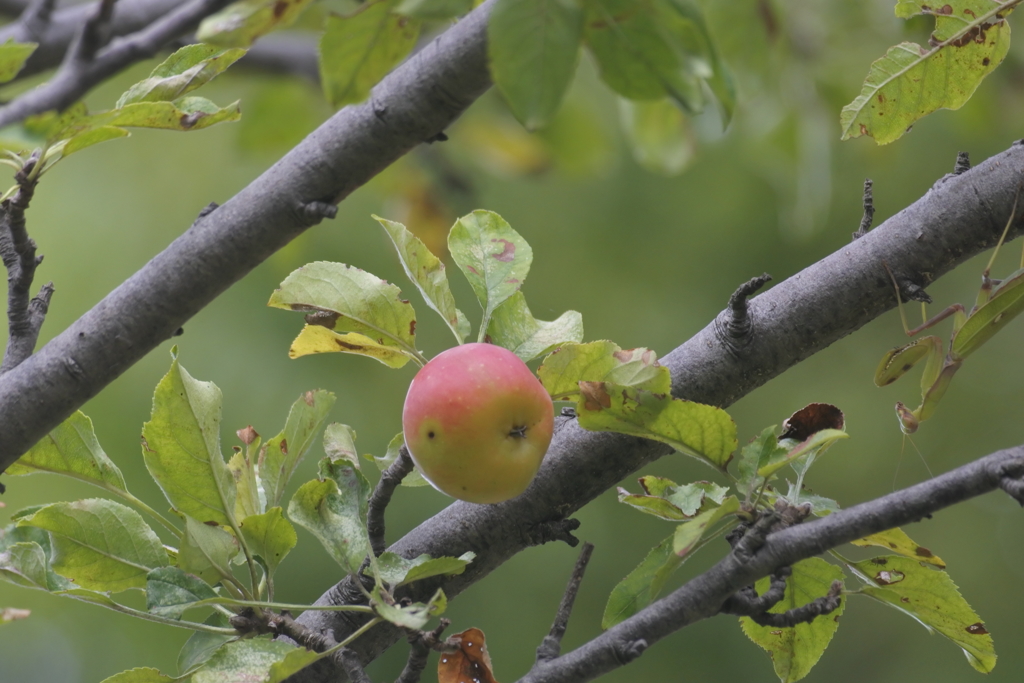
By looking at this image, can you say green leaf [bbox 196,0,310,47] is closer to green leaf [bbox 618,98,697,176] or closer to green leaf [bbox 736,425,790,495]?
green leaf [bbox 736,425,790,495]

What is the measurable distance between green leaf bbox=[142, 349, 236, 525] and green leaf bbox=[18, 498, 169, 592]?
1.5 inches

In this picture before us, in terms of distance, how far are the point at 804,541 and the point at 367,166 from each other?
Result: 0.49 m

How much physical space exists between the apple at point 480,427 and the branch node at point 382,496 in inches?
1.4

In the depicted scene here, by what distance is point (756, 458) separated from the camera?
0.57 meters

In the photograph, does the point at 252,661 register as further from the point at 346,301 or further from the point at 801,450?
the point at 801,450

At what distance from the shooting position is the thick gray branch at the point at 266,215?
2.31 ft

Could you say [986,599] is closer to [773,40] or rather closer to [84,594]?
[773,40]

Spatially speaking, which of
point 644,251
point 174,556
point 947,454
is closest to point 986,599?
point 947,454

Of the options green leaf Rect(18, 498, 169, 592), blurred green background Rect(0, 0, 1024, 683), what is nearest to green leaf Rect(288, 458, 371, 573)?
green leaf Rect(18, 498, 169, 592)

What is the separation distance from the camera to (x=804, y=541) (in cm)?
50

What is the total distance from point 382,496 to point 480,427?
10 cm

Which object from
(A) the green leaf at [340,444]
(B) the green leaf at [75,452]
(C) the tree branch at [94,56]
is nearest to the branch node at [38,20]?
(C) the tree branch at [94,56]

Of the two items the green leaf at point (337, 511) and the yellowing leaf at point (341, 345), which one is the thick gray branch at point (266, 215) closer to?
the yellowing leaf at point (341, 345)

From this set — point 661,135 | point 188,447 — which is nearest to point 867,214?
A: point 188,447
